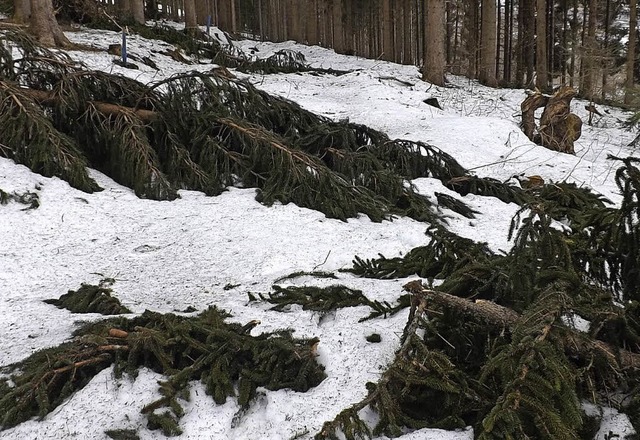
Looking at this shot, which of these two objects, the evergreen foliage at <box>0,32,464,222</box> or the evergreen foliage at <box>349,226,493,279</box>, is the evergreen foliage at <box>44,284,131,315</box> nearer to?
the evergreen foliage at <box>349,226,493,279</box>

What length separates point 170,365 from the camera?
6.82ft

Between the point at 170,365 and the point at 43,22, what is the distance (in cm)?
918

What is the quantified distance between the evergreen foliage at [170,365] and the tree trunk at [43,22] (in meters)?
8.41

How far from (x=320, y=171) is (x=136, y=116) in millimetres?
1839

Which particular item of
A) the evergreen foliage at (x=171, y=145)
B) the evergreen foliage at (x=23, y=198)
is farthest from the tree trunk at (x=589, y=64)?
the evergreen foliage at (x=23, y=198)

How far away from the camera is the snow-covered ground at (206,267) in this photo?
6.06 ft

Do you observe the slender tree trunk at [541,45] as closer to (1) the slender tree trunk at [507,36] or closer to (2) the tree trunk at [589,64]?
(2) the tree trunk at [589,64]

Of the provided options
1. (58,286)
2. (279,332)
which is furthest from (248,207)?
(279,332)

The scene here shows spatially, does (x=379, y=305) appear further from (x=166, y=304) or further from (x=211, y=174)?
(x=211, y=174)

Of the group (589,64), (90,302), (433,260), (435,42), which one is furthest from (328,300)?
(589,64)

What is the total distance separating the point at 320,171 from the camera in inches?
171

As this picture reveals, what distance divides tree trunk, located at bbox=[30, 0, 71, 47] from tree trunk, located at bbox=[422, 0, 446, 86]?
881cm

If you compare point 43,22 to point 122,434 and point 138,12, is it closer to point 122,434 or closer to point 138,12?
point 138,12

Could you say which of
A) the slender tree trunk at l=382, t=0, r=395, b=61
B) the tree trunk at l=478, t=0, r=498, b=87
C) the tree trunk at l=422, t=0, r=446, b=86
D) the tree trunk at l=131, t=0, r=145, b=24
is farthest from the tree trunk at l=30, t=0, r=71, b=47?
the slender tree trunk at l=382, t=0, r=395, b=61
